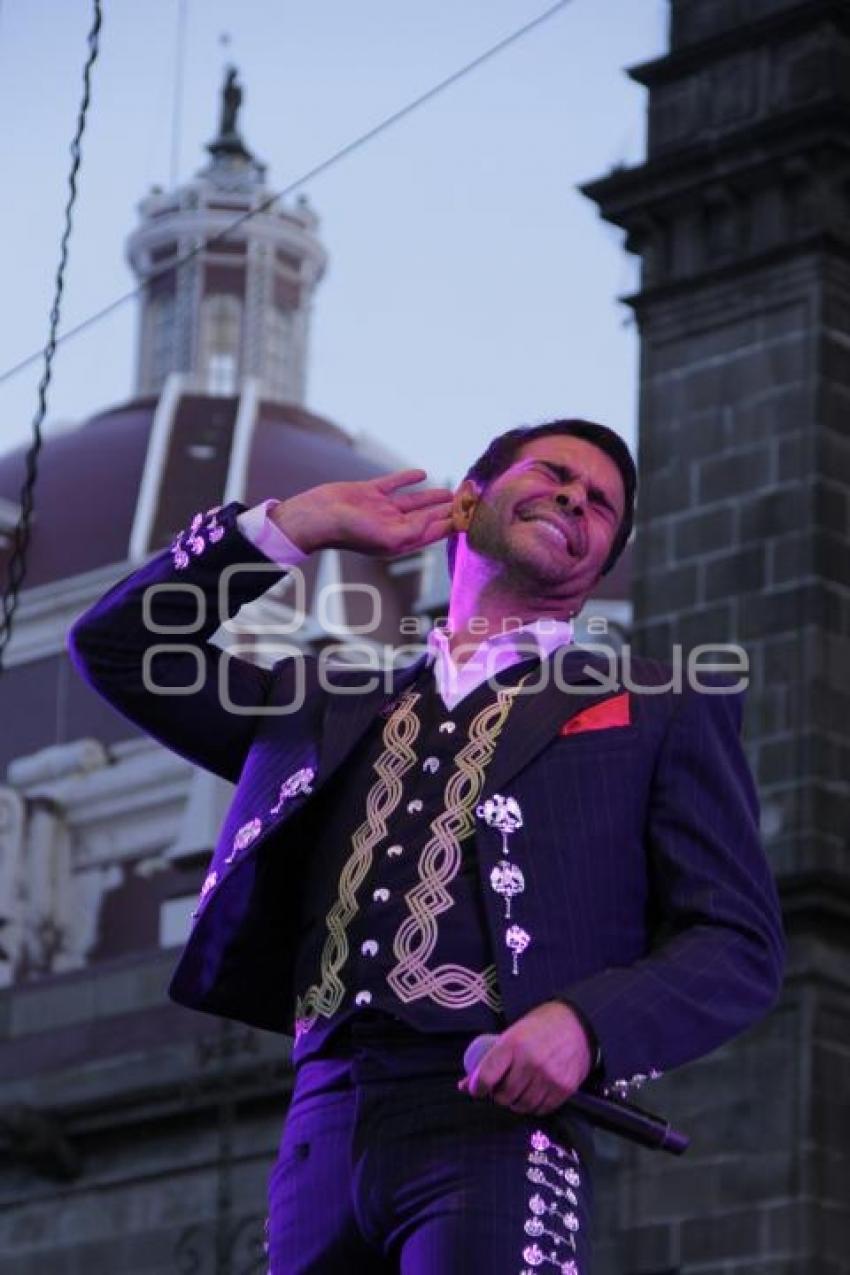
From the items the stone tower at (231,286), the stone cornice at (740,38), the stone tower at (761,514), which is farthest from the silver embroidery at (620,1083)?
the stone tower at (231,286)

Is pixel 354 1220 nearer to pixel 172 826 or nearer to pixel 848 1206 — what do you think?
pixel 848 1206

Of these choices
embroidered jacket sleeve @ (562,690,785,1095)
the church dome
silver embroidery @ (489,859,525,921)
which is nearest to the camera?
embroidered jacket sleeve @ (562,690,785,1095)

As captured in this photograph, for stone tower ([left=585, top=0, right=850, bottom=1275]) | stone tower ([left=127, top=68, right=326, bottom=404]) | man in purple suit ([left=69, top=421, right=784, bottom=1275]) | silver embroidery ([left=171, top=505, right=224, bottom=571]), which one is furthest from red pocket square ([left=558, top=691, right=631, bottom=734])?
stone tower ([left=127, top=68, right=326, bottom=404])

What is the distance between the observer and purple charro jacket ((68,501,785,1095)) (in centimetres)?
496

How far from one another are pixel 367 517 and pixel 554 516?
0.82ft

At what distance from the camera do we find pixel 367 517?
5.25m

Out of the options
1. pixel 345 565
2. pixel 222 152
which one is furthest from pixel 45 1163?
pixel 222 152

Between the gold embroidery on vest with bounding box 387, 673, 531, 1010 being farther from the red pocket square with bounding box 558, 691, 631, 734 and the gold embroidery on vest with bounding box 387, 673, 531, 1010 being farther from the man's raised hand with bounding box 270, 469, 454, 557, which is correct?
the man's raised hand with bounding box 270, 469, 454, 557

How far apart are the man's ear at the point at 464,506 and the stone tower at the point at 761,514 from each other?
12153 mm

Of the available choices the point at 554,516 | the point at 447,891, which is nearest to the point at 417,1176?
the point at 447,891

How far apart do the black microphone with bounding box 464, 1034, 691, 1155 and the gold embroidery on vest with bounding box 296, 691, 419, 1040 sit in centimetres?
27

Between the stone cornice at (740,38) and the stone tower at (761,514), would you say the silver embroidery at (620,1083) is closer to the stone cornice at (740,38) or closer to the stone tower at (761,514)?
the stone tower at (761,514)

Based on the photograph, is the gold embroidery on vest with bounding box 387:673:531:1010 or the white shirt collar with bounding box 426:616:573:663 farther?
the white shirt collar with bounding box 426:616:573:663

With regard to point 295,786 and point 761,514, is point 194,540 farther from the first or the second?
point 761,514
